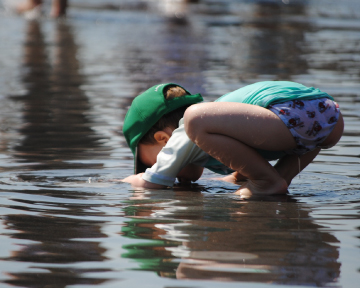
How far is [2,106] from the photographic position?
6.81m

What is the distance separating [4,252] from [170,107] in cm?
150

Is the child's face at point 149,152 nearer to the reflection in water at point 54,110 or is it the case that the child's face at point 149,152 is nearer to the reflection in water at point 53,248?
the reflection in water at point 54,110

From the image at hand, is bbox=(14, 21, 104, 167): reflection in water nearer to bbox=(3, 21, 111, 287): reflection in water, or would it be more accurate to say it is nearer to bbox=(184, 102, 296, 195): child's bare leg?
bbox=(3, 21, 111, 287): reflection in water

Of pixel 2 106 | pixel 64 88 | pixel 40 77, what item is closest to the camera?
pixel 2 106

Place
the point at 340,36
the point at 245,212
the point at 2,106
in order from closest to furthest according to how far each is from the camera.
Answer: the point at 245,212 < the point at 2,106 < the point at 340,36

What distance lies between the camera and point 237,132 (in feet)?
12.0

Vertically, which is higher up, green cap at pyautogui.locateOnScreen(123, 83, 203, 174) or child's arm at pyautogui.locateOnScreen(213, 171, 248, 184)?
green cap at pyautogui.locateOnScreen(123, 83, 203, 174)

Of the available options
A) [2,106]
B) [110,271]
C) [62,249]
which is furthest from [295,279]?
[2,106]

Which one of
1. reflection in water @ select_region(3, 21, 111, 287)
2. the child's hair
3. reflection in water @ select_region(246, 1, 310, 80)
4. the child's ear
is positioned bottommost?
reflection in water @ select_region(246, 1, 310, 80)

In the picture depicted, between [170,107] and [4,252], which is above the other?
[170,107]

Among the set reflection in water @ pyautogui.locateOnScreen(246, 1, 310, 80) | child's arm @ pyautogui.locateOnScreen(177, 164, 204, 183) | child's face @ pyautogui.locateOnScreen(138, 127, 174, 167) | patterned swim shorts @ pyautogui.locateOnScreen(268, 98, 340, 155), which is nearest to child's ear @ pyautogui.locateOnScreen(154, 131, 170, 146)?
child's face @ pyautogui.locateOnScreen(138, 127, 174, 167)

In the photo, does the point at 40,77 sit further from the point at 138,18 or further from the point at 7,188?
the point at 138,18

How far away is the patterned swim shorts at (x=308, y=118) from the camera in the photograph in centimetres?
369

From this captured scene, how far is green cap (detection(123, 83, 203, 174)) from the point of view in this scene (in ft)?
13.0
